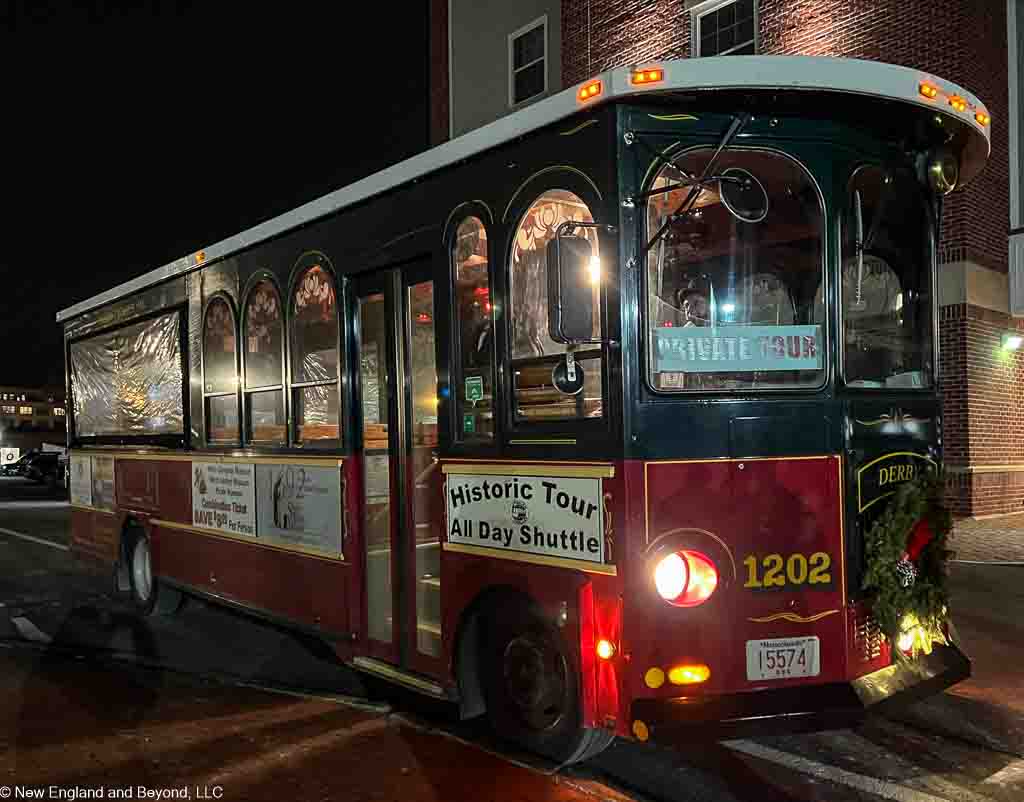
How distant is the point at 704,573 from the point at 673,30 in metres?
14.6

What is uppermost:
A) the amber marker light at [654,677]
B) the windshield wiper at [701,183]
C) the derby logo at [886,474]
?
the windshield wiper at [701,183]

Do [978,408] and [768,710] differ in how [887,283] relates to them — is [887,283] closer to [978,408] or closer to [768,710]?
[768,710]

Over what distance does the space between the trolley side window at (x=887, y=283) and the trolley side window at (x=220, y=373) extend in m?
4.72

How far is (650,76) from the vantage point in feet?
13.6

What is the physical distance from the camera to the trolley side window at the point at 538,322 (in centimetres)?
452

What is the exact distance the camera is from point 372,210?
600 centimetres

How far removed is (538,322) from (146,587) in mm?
6118

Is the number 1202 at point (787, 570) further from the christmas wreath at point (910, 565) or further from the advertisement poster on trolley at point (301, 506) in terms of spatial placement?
the advertisement poster on trolley at point (301, 506)

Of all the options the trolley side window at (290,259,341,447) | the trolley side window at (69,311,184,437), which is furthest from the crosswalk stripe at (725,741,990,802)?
the trolley side window at (69,311,184,437)

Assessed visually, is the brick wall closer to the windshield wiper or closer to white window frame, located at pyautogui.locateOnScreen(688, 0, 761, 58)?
white window frame, located at pyautogui.locateOnScreen(688, 0, 761, 58)

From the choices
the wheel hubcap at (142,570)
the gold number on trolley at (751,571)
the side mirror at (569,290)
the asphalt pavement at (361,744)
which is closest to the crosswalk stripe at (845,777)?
the asphalt pavement at (361,744)

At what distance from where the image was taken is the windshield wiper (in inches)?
164

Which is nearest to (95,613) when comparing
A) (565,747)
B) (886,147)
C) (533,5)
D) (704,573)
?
(565,747)

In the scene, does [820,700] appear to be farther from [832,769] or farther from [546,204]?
[546,204]
